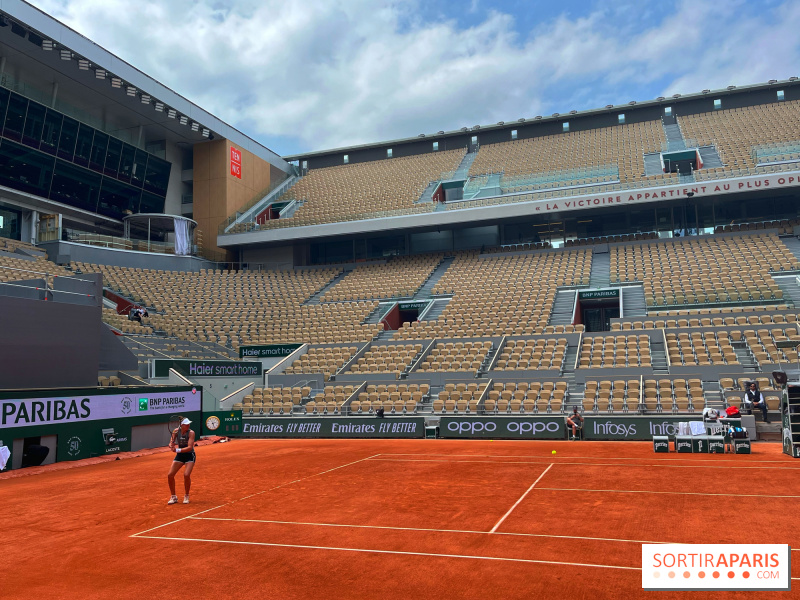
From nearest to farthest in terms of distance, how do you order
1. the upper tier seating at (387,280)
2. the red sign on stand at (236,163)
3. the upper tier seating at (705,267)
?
the upper tier seating at (705,267)
the upper tier seating at (387,280)
the red sign on stand at (236,163)

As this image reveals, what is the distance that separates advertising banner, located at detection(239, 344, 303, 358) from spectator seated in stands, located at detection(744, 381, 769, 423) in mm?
21631

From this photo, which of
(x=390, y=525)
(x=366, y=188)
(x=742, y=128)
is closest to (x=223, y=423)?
(x=390, y=525)

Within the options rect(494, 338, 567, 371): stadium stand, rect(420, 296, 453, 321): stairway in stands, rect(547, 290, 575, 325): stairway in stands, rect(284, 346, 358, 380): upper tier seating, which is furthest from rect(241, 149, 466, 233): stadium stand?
rect(494, 338, 567, 371): stadium stand

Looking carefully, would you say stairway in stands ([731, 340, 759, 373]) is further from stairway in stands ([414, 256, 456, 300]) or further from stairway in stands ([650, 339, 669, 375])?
stairway in stands ([414, 256, 456, 300])

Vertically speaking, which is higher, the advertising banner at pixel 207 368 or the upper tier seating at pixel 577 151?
the upper tier seating at pixel 577 151

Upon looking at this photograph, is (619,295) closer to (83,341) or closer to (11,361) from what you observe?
(83,341)

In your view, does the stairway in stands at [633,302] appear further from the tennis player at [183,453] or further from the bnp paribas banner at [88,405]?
the tennis player at [183,453]

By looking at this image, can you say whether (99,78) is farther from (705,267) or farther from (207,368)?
(705,267)

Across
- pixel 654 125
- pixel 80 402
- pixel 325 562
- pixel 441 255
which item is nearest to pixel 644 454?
pixel 325 562

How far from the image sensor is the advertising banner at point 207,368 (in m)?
26.8

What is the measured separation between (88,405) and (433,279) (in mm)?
25834

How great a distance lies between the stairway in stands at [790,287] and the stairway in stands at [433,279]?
777 inches

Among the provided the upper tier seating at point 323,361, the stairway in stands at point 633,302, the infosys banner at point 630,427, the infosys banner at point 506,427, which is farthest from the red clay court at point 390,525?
the stairway in stands at point 633,302

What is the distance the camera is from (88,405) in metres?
20.0
